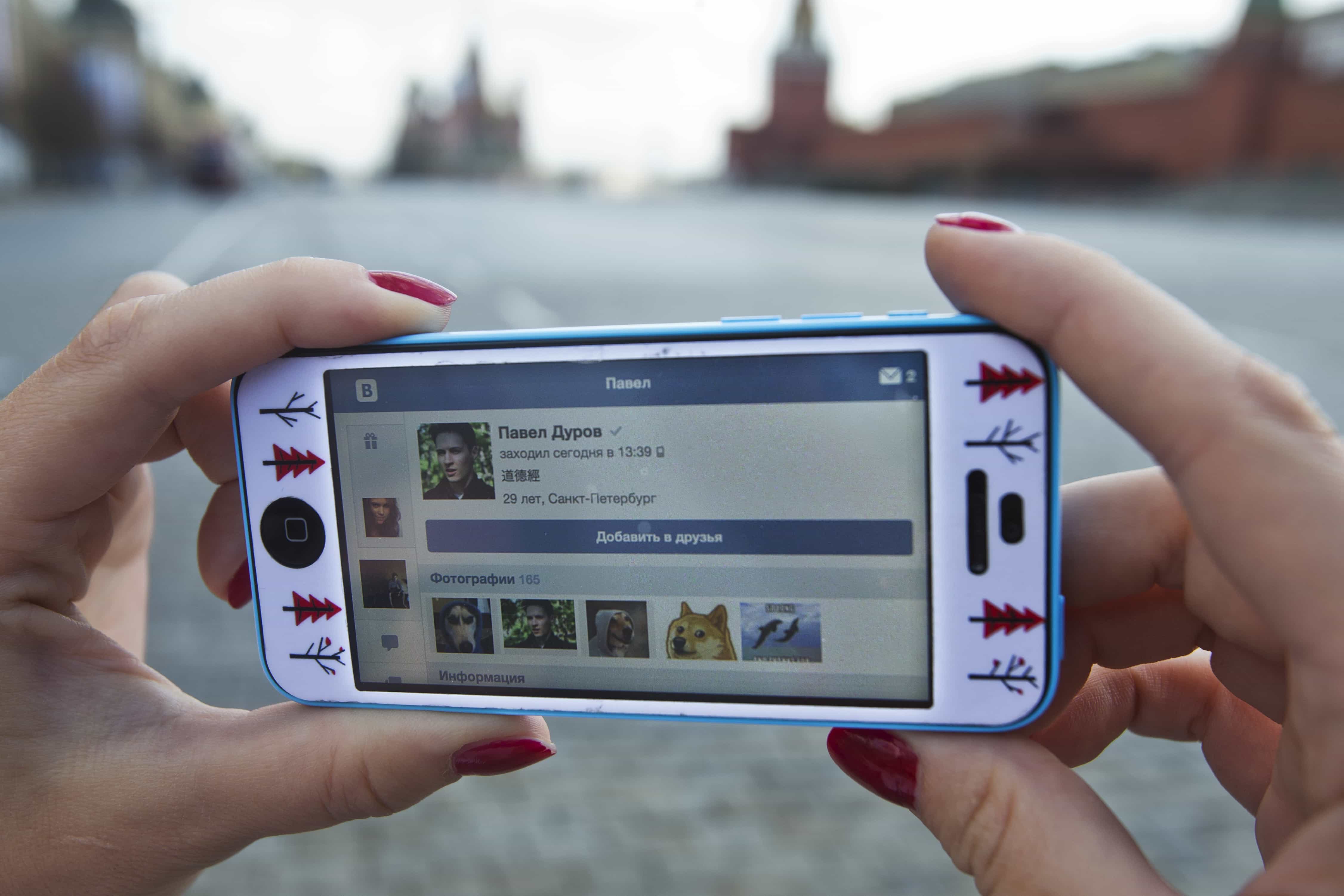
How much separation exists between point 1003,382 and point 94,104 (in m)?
69.5

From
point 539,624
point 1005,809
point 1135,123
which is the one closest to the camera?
point 1005,809

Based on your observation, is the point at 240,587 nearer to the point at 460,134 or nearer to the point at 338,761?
the point at 338,761

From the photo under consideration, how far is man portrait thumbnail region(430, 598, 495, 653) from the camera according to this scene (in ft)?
6.25

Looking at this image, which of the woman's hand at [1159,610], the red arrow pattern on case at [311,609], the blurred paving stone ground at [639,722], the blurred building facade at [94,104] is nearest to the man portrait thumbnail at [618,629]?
the woman's hand at [1159,610]

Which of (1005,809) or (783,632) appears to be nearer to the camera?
(1005,809)

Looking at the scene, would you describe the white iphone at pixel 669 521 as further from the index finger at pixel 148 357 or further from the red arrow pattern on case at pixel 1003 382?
the index finger at pixel 148 357

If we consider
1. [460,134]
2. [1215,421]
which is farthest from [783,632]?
[460,134]

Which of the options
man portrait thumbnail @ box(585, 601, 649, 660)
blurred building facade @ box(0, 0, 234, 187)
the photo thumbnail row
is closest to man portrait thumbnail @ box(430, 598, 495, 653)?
the photo thumbnail row

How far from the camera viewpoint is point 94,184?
50.8 m

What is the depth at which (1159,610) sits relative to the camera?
1.84 metres

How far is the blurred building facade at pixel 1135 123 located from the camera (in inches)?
1469

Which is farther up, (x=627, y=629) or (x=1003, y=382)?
(x=1003, y=382)

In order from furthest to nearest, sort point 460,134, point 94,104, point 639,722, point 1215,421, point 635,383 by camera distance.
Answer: point 460,134 → point 94,104 → point 639,722 → point 635,383 → point 1215,421

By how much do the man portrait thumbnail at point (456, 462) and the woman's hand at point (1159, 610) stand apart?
0.86 meters
